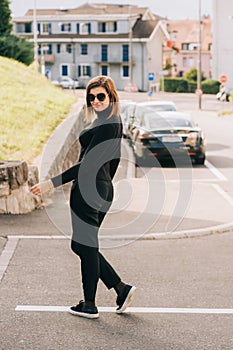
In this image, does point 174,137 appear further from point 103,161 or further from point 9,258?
point 103,161

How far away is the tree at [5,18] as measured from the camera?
44844 millimetres

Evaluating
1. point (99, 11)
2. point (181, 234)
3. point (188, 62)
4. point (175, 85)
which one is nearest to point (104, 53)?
point (99, 11)

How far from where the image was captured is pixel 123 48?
3637 inches

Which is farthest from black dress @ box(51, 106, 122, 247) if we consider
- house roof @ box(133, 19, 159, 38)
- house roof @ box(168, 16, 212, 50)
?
house roof @ box(168, 16, 212, 50)

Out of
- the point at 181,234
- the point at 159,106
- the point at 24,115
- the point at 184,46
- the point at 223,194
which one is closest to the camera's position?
the point at 181,234

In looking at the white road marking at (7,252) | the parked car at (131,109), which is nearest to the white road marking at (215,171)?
the parked car at (131,109)

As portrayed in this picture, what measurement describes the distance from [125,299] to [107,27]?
88.2 metres

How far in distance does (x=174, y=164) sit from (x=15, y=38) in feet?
82.5

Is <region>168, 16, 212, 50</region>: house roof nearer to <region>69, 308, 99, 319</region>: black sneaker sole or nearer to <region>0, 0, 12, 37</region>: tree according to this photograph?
<region>0, 0, 12, 37</region>: tree

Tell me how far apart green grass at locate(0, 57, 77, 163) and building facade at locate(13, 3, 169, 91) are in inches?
2367

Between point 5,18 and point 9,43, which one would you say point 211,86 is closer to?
point 5,18

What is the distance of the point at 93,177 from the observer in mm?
6309

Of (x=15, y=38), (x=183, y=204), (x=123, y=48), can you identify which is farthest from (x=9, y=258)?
(x=123, y=48)

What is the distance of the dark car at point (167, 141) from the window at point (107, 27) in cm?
7224
